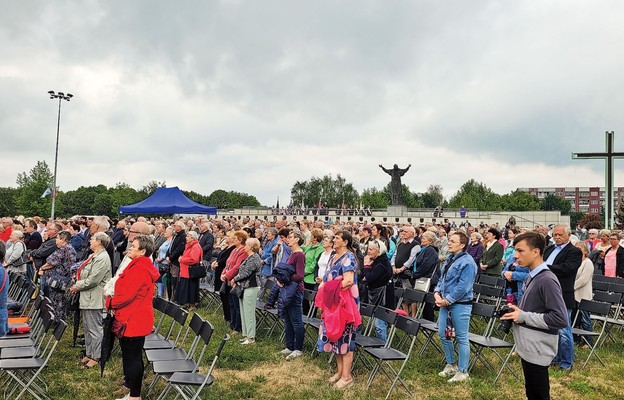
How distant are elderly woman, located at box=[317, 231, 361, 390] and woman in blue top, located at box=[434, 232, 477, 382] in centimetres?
101

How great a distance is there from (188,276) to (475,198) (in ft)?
275


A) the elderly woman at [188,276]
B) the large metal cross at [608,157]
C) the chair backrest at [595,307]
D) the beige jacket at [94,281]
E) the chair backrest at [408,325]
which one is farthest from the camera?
the large metal cross at [608,157]

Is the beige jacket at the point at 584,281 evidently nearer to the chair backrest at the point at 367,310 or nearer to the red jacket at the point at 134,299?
the chair backrest at the point at 367,310

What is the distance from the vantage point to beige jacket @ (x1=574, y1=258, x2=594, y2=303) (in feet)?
22.2

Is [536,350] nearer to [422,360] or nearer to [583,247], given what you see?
[422,360]

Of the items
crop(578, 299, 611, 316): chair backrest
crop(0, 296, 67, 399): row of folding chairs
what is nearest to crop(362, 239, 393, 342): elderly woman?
crop(578, 299, 611, 316): chair backrest

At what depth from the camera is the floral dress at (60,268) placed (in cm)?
659

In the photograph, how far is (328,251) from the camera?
7.08 metres

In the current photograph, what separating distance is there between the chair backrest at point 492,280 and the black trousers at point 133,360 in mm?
6611

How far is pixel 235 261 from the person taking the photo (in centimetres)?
749

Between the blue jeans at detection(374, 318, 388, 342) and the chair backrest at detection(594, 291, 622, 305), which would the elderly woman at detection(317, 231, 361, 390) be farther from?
the chair backrest at detection(594, 291, 622, 305)

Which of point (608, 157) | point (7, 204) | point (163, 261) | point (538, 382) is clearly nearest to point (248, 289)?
point (163, 261)

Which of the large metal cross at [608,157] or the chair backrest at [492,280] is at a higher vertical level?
the large metal cross at [608,157]

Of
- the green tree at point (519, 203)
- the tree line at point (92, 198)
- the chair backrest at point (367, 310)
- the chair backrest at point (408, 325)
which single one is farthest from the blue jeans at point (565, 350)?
the green tree at point (519, 203)
